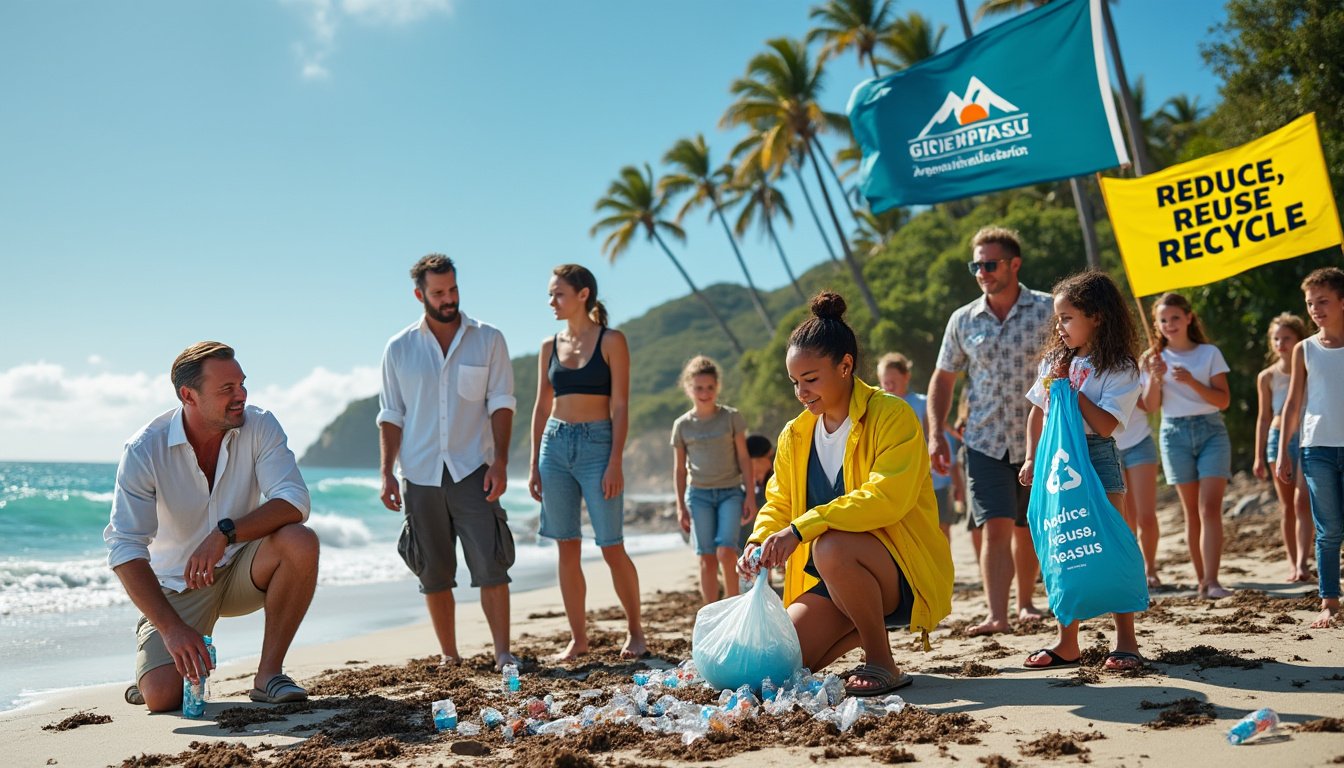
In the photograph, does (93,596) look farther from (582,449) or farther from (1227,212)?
(1227,212)

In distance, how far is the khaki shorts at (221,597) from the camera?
169 inches

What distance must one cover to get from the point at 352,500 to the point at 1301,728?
37783 millimetres

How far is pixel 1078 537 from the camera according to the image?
3680mm

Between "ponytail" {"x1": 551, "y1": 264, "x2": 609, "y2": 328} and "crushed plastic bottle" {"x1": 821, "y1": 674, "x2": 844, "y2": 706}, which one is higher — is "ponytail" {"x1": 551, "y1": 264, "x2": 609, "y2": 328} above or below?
above

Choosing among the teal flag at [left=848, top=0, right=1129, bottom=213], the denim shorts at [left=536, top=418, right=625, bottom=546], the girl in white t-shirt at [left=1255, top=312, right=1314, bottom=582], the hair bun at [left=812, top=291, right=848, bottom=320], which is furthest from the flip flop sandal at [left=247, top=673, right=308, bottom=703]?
the teal flag at [left=848, top=0, right=1129, bottom=213]

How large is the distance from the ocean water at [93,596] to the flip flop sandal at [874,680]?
134 inches

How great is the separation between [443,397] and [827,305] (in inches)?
91.9

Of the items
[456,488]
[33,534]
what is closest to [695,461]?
[456,488]

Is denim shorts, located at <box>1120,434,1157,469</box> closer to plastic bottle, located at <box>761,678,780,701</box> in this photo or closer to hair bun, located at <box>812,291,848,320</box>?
hair bun, located at <box>812,291,848,320</box>

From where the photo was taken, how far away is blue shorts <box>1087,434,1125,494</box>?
4008 millimetres

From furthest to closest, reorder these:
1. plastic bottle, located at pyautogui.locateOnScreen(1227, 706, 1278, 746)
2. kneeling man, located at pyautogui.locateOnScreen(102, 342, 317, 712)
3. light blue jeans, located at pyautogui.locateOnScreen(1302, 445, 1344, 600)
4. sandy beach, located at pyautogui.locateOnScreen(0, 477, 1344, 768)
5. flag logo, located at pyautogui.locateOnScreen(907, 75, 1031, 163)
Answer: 1. flag logo, located at pyautogui.locateOnScreen(907, 75, 1031, 163)
2. light blue jeans, located at pyautogui.locateOnScreen(1302, 445, 1344, 600)
3. kneeling man, located at pyautogui.locateOnScreen(102, 342, 317, 712)
4. sandy beach, located at pyautogui.locateOnScreen(0, 477, 1344, 768)
5. plastic bottle, located at pyautogui.locateOnScreen(1227, 706, 1278, 746)

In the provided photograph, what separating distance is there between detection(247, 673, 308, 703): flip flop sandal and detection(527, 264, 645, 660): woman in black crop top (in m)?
1.48

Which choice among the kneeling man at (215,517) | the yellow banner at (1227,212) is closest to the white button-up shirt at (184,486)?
the kneeling man at (215,517)

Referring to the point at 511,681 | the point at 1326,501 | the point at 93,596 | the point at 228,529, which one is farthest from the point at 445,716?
the point at 93,596
